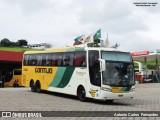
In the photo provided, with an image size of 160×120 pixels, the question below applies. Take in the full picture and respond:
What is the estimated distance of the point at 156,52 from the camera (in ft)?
164

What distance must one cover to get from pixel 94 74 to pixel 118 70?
133 cm

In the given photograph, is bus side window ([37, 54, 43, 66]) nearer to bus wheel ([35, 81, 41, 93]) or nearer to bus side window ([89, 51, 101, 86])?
bus wheel ([35, 81, 41, 93])

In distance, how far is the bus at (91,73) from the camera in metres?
20.7

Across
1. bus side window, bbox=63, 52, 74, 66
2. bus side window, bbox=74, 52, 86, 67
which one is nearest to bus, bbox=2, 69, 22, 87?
bus side window, bbox=63, 52, 74, 66

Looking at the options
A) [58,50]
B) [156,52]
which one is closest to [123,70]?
[58,50]

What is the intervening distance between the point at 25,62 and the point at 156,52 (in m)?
23.8

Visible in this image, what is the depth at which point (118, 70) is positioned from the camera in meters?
21.0

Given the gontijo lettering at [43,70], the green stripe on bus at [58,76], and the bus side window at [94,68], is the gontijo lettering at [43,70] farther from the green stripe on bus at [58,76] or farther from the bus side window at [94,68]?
the bus side window at [94,68]

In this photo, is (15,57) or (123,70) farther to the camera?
(15,57)

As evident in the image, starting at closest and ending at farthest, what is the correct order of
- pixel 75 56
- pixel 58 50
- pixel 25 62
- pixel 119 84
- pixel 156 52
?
pixel 119 84, pixel 75 56, pixel 58 50, pixel 25 62, pixel 156 52

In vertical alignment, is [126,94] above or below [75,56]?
below

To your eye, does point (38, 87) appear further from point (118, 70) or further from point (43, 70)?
point (118, 70)

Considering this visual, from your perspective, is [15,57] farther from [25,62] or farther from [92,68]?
[92,68]

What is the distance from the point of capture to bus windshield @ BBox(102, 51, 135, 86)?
68.0 feet
